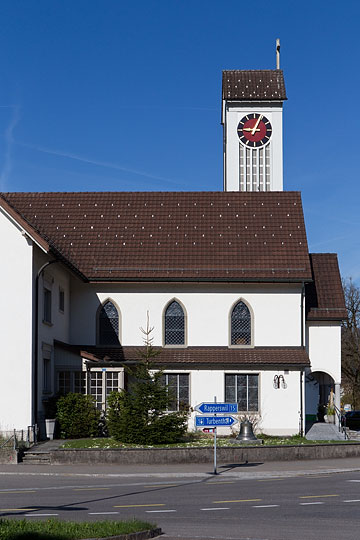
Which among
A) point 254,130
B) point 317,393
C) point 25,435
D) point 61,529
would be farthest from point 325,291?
point 61,529

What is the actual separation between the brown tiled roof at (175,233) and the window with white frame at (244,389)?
413cm

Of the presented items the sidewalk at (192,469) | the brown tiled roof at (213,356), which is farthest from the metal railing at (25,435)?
the brown tiled roof at (213,356)

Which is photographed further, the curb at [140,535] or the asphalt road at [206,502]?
the asphalt road at [206,502]

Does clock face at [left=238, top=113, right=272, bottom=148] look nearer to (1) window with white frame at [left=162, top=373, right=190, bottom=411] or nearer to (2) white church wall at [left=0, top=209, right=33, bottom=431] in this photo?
(1) window with white frame at [left=162, top=373, right=190, bottom=411]

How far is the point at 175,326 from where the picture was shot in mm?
37281

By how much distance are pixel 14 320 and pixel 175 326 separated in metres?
8.92

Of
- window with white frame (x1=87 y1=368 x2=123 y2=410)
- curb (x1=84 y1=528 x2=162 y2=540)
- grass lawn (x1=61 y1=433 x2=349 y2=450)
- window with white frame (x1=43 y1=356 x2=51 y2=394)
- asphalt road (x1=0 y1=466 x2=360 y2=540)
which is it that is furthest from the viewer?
window with white frame (x1=87 y1=368 x2=123 y2=410)

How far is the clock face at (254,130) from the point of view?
2338 inches

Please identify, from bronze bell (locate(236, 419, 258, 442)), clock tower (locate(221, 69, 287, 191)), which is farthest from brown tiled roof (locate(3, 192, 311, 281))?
clock tower (locate(221, 69, 287, 191))

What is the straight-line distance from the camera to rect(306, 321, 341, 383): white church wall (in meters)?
39.3

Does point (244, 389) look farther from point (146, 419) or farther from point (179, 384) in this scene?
point (146, 419)

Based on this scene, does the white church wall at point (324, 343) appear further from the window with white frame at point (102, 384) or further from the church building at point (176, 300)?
the window with white frame at point (102, 384)

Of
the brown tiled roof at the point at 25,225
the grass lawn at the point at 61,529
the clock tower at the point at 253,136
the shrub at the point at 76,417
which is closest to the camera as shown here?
the grass lawn at the point at 61,529

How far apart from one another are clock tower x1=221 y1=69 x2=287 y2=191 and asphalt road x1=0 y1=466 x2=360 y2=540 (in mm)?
36171
